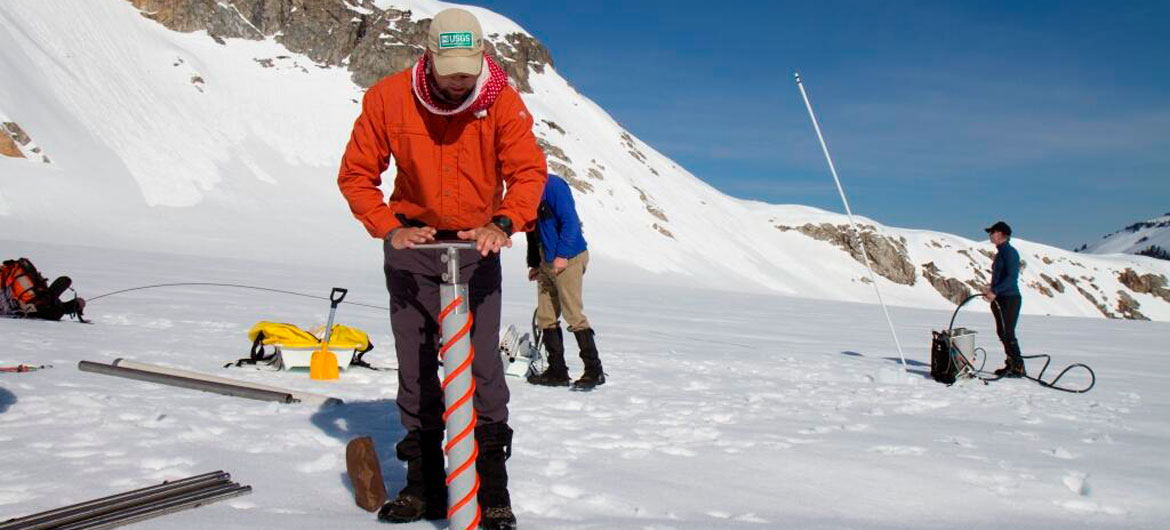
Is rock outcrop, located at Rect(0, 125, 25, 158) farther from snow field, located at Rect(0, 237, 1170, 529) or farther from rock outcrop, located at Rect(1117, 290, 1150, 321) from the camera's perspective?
rock outcrop, located at Rect(1117, 290, 1150, 321)

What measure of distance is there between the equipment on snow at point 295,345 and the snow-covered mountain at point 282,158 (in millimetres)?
24715

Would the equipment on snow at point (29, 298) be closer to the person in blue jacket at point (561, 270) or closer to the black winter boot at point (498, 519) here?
the person in blue jacket at point (561, 270)

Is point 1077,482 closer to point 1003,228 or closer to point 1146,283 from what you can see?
point 1003,228

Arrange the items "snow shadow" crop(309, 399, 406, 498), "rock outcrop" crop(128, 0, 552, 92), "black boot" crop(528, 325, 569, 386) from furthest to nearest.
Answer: "rock outcrop" crop(128, 0, 552, 92)
"black boot" crop(528, 325, 569, 386)
"snow shadow" crop(309, 399, 406, 498)

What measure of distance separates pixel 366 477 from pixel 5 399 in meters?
3.17

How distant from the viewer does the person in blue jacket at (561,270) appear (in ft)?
22.3

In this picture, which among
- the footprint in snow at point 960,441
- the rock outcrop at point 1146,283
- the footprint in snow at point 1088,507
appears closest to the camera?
the footprint in snow at point 1088,507

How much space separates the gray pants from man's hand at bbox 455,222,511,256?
18.0 inches

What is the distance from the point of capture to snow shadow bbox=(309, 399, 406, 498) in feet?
13.1

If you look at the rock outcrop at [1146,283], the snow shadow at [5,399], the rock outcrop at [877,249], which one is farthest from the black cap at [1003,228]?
the rock outcrop at [1146,283]

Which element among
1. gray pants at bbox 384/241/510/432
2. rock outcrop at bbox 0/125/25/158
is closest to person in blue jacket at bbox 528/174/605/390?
gray pants at bbox 384/241/510/432

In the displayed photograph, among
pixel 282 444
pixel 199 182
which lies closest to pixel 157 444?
pixel 282 444

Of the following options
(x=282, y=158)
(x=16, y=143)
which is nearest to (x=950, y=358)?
(x=16, y=143)

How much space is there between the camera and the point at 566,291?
272 inches
